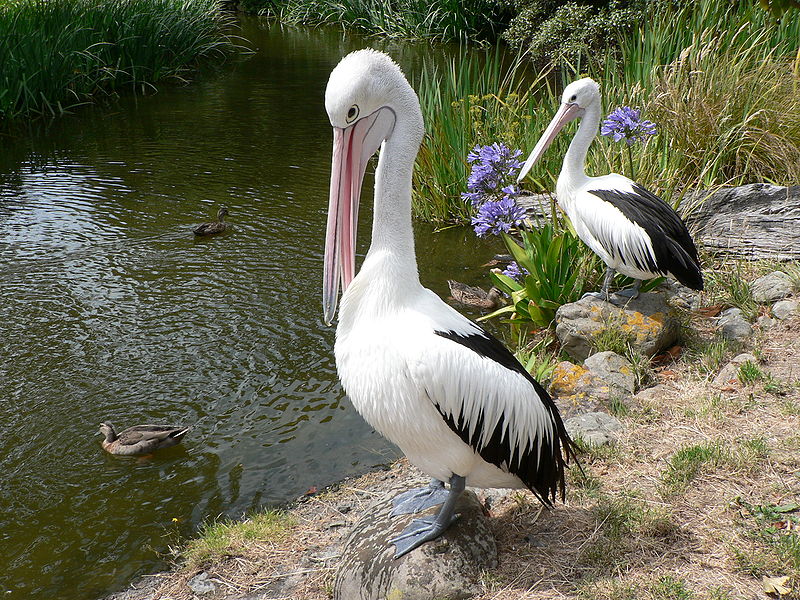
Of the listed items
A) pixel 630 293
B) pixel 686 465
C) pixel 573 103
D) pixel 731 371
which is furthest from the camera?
pixel 573 103

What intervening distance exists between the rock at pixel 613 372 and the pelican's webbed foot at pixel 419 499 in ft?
4.54

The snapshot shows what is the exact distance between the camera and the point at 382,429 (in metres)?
2.71

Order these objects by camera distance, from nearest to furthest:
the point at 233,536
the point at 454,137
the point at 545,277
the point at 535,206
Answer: the point at 233,536 < the point at 545,277 < the point at 535,206 < the point at 454,137

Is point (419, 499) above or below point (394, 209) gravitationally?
below

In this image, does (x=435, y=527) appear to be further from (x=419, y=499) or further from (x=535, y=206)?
(x=535, y=206)

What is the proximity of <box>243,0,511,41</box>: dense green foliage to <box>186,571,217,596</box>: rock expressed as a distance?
624 inches

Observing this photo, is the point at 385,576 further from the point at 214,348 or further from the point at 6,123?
the point at 6,123

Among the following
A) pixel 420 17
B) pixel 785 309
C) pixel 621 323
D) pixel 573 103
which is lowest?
pixel 621 323

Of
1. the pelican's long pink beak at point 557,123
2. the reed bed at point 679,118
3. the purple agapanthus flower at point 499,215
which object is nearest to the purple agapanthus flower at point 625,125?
the pelican's long pink beak at point 557,123

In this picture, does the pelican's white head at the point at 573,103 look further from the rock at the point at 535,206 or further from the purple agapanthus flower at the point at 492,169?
the rock at the point at 535,206

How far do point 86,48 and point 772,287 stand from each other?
33.9ft

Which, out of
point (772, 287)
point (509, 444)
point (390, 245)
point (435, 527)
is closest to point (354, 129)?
point (390, 245)

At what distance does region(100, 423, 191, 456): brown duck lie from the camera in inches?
164

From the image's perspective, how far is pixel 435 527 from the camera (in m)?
2.78
